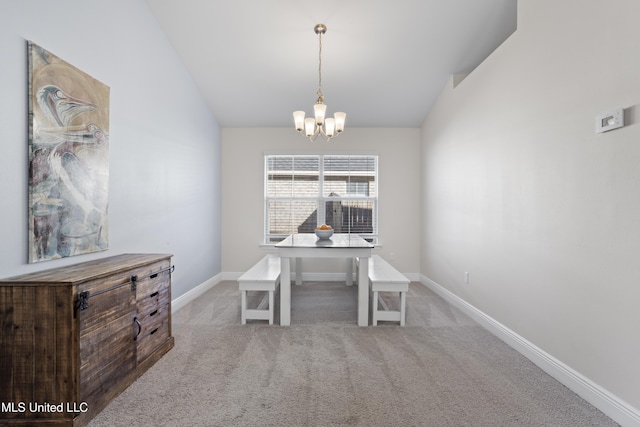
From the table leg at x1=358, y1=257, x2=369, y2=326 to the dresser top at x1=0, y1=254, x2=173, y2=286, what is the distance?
179 cm

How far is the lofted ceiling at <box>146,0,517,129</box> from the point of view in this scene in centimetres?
313

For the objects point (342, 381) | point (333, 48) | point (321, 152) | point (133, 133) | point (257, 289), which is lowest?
point (342, 381)

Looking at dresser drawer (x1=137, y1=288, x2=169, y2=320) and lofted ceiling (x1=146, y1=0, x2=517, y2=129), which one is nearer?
dresser drawer (x1=137, y1=288, x2=169, y2=320)

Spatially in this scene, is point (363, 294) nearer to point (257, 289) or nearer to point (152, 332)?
point (257, 289)

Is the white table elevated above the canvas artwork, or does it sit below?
below

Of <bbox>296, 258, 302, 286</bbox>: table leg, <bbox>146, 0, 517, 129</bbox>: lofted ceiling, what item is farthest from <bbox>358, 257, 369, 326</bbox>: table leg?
<bbox>146, 0, 517, 129</bbox>: lofted ceiling

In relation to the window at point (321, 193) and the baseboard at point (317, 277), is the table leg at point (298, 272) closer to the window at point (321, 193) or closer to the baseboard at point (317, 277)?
the baseboard at point (317, 277)

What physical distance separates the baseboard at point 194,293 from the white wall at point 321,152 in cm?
35

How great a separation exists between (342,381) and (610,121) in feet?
7.24

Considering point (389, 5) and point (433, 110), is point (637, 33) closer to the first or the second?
point (389, 5)

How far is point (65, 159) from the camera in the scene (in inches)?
83.1

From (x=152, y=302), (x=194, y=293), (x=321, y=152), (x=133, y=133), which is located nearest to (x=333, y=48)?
(x=321, y=152)

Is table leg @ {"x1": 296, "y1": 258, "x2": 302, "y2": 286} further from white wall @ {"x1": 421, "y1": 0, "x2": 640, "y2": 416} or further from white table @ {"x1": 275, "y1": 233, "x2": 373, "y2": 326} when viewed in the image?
white wall @ {"x1": 421, "y1": 0, "x2": 640, "y2": 416}

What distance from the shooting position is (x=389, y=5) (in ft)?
10.2
